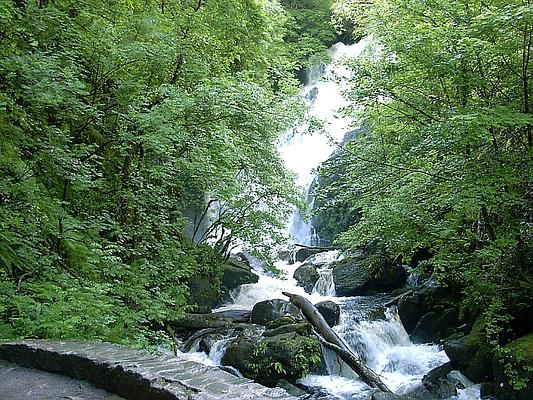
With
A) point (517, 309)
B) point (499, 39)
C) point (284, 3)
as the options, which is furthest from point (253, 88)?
point (284, 3)

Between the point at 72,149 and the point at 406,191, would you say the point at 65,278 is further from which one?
the point at 406,191

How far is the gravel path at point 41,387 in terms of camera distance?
119 inches

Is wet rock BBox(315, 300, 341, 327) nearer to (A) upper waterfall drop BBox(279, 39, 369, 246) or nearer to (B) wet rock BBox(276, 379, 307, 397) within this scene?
(B) wet rock BBox(276, 379, 307, 397)

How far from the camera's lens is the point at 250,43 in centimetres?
957

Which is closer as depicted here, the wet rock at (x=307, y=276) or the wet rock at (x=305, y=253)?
the wet rock at (x=307, y=276)

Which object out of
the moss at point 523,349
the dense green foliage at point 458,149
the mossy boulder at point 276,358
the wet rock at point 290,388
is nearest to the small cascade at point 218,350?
the mossy boulder at point 276,358

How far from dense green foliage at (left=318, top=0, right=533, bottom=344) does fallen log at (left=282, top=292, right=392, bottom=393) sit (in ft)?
5.25

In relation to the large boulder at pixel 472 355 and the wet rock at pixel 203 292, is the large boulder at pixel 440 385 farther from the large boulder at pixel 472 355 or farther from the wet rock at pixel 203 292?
the wet rock at pixel 203 292

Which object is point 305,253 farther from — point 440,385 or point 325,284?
point 440,385

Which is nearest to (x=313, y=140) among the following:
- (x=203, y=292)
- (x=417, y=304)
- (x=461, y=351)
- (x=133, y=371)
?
(x=203, y=292)

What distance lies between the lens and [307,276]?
524 inches

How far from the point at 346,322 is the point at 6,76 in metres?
7.48

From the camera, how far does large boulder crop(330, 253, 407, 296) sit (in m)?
12.4

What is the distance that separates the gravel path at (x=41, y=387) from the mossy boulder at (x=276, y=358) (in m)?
4.58
